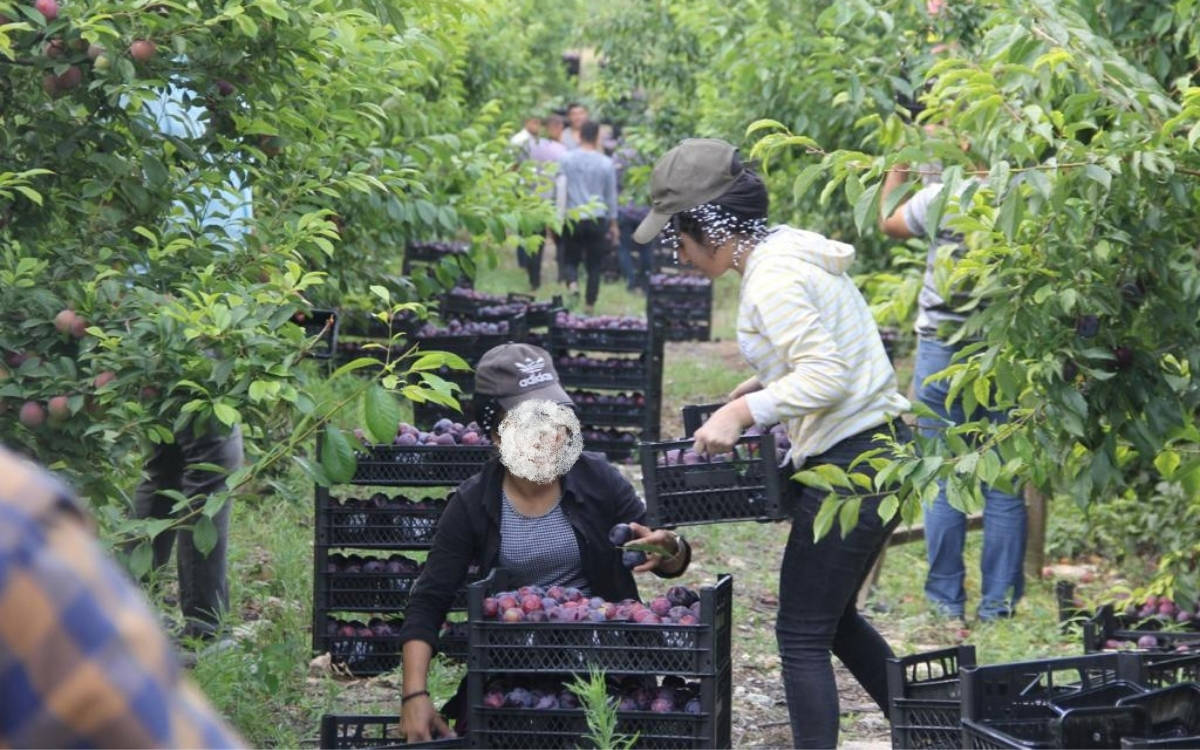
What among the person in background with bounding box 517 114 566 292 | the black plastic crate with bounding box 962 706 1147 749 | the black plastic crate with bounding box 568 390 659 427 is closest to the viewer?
the black plastic crate with bounding box 962 706 1147 749

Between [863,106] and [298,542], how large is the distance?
10.6 feet

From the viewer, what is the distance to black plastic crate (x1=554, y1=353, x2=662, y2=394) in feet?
29.5

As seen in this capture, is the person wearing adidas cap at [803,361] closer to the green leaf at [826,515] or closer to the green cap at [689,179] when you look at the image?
the green cap at [689,179]

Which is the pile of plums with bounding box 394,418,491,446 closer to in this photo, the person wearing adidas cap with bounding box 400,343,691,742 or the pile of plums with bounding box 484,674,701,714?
the person wearing adidas cap with bounding box 400,343,691,742

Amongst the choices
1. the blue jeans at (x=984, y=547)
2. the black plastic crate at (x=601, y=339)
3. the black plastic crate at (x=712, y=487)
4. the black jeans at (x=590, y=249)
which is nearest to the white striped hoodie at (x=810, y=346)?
the black plastic crate at (x=712, y=487)

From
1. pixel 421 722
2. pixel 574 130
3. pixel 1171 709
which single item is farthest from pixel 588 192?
pixel 1171 709

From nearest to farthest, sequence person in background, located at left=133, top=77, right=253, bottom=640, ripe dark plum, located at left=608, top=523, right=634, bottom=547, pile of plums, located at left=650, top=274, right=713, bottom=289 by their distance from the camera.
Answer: ripe dark plum, located at left=608, top=523, right=634, bottom=547, person in background, located at left=133, top=77, right=253, bottom=640, pile of plums, located at left=650, top=274, right=713, bottom=289

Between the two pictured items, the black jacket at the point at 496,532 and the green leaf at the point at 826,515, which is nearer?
the green leaf at the point at 826,515

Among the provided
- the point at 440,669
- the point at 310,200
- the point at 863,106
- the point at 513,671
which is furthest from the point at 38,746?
the point at 863,106

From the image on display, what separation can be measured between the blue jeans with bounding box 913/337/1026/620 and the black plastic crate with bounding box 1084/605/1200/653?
1.73 metres

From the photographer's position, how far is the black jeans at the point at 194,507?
17.5 ft

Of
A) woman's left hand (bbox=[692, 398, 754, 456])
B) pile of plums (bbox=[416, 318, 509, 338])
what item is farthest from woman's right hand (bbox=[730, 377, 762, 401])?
pile of plums (bbox=[416, 318, 509, 338])

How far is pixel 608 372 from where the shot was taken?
29.7ft

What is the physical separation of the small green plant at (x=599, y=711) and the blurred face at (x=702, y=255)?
3.51 feet
